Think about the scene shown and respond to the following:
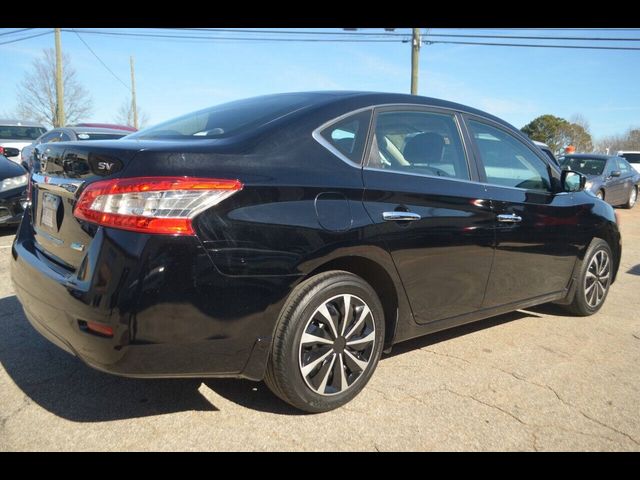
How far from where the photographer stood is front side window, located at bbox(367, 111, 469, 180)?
3.02 m

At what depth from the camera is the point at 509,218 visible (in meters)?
3.52

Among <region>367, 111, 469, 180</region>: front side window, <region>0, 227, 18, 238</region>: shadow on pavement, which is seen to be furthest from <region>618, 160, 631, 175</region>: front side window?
<region>0, 227, 18, 238</region>: shadow on pavement

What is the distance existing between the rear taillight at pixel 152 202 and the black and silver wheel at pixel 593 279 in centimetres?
335

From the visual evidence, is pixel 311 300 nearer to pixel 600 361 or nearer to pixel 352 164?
pixel 352 164

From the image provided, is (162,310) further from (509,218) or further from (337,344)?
(509,218)

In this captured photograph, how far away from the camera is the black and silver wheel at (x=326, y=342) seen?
2.52m

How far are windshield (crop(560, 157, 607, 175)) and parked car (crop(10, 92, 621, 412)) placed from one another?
10683 millimetres

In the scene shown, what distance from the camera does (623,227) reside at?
11.3 m

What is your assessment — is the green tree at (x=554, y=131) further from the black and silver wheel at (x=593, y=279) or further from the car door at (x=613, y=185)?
the black and silver wheel at (x=593, y=279)

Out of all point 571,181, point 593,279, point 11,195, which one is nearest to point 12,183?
point 11,195

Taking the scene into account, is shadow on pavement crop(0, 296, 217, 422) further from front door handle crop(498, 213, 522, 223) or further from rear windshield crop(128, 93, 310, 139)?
front door handle crop(498, 213, 522, 223)

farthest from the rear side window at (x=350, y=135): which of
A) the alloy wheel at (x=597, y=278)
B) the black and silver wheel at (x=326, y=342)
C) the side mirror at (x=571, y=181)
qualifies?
the alloy wheel at (x=597, y=278)

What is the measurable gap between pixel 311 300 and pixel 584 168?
12.6 metres

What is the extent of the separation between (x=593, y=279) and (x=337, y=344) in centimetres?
285
